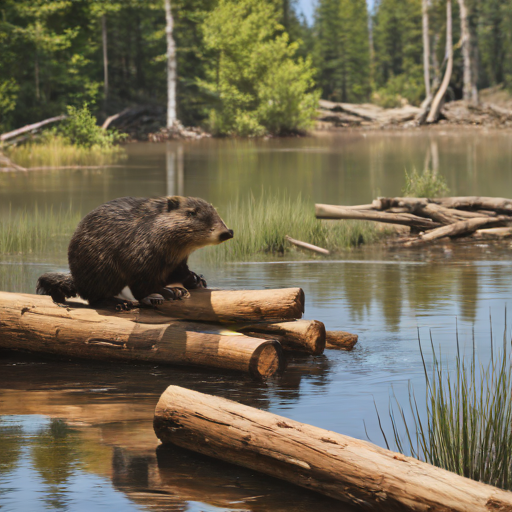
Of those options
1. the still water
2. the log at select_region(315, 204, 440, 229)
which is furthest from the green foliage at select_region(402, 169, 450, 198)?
the still water

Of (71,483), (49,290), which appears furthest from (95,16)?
(71,483)

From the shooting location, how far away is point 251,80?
52.9 m

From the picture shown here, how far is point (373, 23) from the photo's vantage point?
9988cm

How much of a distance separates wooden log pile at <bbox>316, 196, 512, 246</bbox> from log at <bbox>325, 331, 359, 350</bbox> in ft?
24.6

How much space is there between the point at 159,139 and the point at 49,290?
4335cm

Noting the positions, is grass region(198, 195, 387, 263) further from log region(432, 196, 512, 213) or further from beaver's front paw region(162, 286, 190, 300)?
beaver's front paw region(162, 286, 190, 300)

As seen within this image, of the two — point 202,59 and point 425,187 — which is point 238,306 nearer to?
point 425,187

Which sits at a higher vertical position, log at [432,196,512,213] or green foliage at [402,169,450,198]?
green foliage at [402,169,450,198]

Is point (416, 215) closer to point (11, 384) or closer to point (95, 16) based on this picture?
point (11, 384)

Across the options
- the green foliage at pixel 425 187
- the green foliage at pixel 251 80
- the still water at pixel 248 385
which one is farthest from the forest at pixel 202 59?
the still water at pixel 248 385

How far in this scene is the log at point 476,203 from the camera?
628 inches

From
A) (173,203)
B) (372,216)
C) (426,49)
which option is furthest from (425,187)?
(426,49)

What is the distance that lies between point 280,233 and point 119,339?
24.7ft

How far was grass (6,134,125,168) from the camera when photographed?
32.4m
